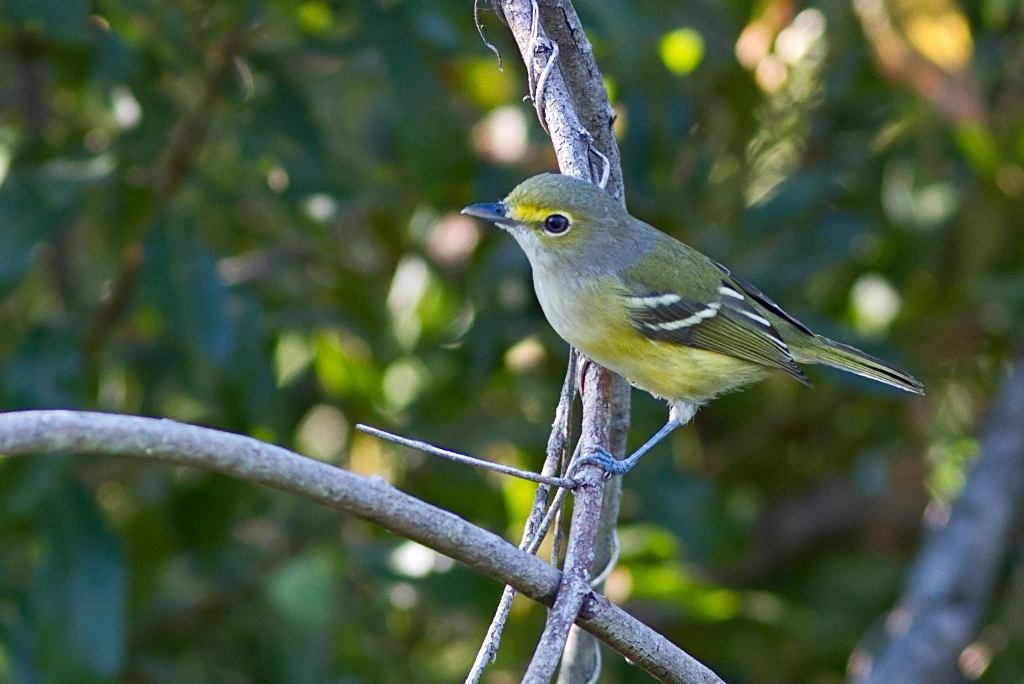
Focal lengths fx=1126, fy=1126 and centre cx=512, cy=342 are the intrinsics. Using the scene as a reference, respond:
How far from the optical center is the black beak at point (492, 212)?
9.22 feet

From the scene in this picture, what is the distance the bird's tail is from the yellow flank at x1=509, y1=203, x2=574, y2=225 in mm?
920

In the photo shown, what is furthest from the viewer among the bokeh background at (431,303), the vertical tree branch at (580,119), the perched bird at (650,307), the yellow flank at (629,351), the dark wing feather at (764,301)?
the dark wing feather at (764,301)

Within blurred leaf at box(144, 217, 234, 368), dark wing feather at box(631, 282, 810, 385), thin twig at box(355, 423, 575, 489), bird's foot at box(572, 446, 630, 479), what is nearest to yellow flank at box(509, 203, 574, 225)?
dark wing feather at box(631, 282, 810, 385)

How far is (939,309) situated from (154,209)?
2.58 m

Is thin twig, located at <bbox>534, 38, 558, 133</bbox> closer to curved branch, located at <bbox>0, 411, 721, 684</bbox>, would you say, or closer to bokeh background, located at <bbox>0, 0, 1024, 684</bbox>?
bokeh background, located at <bbox>0, 0, 1024, 684</bbox>

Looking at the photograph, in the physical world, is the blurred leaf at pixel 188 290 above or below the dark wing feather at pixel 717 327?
below

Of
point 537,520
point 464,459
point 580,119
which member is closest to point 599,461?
point 537,520

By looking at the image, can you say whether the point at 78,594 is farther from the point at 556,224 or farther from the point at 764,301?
the point at 764,301

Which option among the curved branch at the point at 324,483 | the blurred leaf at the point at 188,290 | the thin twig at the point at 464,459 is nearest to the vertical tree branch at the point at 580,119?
the thin twig at the point at 464,459

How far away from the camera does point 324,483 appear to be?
121 cm

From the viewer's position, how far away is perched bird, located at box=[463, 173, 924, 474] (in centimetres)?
276

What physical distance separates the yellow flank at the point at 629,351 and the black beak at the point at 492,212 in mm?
190

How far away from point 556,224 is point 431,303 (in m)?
1.00

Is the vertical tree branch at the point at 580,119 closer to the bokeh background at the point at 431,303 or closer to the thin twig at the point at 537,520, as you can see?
the thin twig at the point at 537,520
